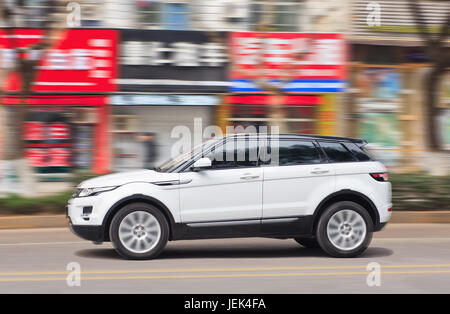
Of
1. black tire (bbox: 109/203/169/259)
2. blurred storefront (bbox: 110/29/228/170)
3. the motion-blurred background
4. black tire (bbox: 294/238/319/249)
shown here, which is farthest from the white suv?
blurred storefront (bbox: 110/29/228/170)

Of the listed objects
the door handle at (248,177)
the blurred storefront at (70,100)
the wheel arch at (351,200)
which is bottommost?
the wheel arch at (351,200)

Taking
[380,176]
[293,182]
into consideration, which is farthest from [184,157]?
[380,176]

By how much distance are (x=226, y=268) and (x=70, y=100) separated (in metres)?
12.2

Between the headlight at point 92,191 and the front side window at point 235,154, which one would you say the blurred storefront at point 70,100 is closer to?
the headlight at point 92,191

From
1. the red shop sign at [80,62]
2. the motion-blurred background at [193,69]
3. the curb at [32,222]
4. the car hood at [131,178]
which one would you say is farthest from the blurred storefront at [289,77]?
the car hood at [131,178]

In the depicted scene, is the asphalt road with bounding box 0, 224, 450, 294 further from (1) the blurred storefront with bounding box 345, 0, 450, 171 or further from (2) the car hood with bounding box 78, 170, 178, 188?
(1) the blurred storefront with bounding box 345, 0, 450, 171

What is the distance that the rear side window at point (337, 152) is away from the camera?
9.03 meters

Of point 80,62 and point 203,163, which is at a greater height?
point 80,62

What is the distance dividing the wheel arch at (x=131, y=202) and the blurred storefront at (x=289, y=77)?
10.8 meters

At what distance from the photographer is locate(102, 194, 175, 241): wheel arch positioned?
847cm

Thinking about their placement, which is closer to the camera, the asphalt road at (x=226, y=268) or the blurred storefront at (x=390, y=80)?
the asphalt road at (x=226, y=268)

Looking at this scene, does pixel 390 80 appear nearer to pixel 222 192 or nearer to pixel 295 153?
pixel 295 153

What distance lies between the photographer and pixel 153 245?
28.0ft

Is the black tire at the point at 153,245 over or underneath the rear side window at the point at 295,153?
underneath
